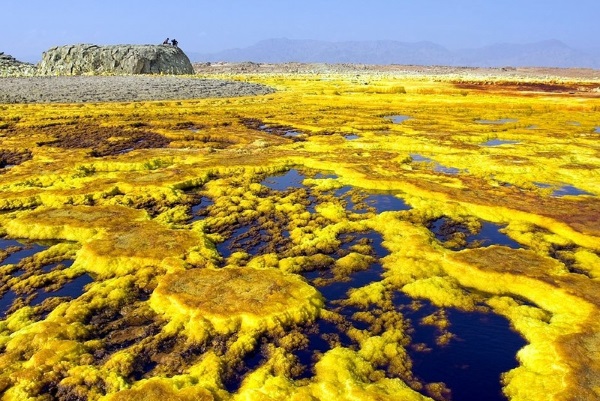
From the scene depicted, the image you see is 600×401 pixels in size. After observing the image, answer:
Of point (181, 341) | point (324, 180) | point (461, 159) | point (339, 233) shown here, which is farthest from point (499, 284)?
point (461, 159)

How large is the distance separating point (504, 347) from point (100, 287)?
937cm

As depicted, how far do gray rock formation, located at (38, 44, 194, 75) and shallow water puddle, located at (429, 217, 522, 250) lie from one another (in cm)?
8633

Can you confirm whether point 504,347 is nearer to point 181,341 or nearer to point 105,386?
point 181,341

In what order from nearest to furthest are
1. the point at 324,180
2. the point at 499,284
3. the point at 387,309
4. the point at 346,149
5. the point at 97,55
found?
1. the point at 387,309
2. the point at 499,284
3. the point at 324,180
4. the point at 346,149
5. the point at 97,55

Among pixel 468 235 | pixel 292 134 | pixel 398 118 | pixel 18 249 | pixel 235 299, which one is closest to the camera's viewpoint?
pixel 235 299

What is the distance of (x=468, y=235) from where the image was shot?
15.4 meters

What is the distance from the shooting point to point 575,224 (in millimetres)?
15531

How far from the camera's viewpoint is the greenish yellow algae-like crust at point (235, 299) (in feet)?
32.4

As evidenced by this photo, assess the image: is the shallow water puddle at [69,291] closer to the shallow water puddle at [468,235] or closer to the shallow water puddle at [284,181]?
the shallow water puddle at [284,181]

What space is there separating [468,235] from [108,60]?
93211 millimetres

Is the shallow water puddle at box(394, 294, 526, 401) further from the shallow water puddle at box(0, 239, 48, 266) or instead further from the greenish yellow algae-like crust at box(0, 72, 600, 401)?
the shallow water puddle at box(0, 239, 48, 266)

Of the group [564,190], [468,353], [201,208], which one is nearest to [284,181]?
[201,208]

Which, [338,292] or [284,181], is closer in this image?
[338,292]

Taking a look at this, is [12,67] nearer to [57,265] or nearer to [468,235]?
[57,265]
